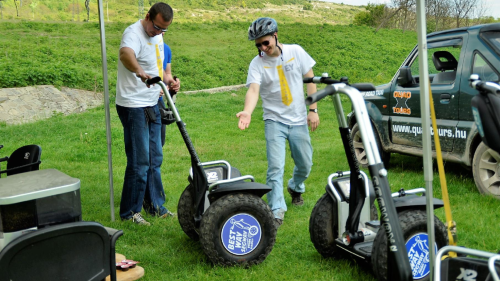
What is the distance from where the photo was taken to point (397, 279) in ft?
9.47

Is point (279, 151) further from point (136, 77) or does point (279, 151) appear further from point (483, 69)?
point (483, 69)

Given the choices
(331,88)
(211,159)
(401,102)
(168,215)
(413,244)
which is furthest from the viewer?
(211,159)

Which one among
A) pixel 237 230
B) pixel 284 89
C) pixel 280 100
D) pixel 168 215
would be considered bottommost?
pixel 168 215

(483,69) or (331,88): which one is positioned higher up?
(331,88)

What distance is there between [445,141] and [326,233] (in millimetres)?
2929

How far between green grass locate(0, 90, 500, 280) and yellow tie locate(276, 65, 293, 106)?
128 cm

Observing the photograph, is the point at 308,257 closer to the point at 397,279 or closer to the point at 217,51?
the point at 397,279

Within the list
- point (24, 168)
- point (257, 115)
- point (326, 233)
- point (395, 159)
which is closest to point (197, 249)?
point (326, 233)

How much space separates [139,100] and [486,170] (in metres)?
3.89

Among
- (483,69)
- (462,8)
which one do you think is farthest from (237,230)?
(462,8)

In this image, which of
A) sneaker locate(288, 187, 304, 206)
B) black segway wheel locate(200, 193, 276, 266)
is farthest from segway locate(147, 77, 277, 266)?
sneaker locate(288, 187, 304, 206)

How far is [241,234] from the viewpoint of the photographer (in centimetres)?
430

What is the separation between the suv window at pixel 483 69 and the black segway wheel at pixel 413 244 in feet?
9.53

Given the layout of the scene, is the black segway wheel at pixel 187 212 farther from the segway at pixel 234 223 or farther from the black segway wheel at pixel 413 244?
the black segway wheel at pixel 413 244
